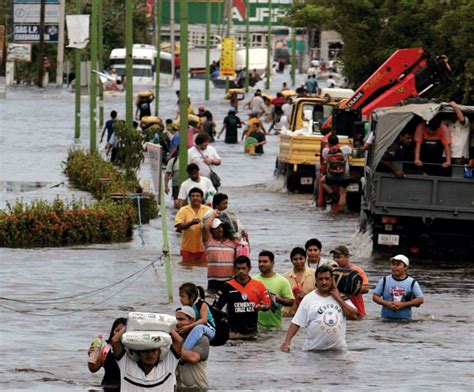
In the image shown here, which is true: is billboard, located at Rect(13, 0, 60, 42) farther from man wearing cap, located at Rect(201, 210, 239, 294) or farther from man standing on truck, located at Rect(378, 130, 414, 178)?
man wearing cap, located at Rect(201, 210, 239, 294)

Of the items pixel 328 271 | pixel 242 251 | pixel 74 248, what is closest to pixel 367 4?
pixel 74 248

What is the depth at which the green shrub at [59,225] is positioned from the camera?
91.4ft

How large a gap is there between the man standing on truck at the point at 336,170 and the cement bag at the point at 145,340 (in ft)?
71.0

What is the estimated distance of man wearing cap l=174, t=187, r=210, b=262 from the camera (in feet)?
76.7

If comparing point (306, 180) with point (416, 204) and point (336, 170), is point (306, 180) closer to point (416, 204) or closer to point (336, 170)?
point (336, 170)

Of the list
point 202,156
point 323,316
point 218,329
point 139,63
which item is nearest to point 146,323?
point 218,329

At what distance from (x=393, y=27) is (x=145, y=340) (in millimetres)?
39806

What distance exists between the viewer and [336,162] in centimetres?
3441

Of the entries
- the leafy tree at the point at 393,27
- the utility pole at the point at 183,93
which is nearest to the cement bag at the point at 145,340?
the utility pole at the point at 183,93

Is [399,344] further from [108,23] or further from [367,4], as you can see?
[108,23]

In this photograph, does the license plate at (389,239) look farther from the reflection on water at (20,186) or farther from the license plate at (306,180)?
the license plate at (306,180)

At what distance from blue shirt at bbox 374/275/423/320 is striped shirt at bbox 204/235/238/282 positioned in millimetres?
2195

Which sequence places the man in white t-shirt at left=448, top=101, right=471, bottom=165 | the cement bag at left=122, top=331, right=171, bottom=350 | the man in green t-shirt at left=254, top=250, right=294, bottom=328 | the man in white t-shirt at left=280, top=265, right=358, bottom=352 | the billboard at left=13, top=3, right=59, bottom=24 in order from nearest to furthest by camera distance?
1. the cement bag at left=122, top=331, right=171, bottom=350
2. the man in white t-shirt at left=280, top=265, right=358, bottom=352
3. the man in green t-shirt at left=254, top=250, right=294, bottom=328
4. the man in white t-shirt at left=448, top=101, right=471, bottom=165
5. the billboard at left=13, top=3, right=59, bottom=24

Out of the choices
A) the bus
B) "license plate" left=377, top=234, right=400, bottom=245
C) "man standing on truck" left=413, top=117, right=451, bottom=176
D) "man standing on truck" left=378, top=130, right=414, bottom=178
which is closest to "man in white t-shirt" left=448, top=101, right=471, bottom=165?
Answer: "man standing on truck" left=413, top=117, right=451, bottom=176
